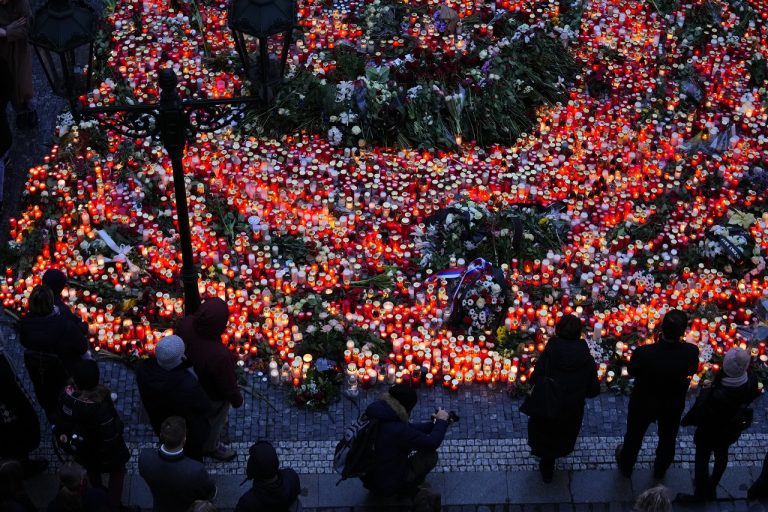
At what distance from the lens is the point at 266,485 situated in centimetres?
701

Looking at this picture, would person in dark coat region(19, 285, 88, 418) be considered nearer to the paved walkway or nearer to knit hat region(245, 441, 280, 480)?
the paved walkway

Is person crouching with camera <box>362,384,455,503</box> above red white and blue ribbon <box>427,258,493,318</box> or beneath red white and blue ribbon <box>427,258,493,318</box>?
beneath

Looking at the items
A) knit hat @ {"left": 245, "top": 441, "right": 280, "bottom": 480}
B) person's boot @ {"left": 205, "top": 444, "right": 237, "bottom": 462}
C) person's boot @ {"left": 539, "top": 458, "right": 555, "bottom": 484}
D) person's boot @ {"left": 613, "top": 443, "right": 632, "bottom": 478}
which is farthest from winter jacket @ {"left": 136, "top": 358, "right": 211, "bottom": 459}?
person's boot @ {"left": 613, "top": 443, "right": 632, "bottom": 478}

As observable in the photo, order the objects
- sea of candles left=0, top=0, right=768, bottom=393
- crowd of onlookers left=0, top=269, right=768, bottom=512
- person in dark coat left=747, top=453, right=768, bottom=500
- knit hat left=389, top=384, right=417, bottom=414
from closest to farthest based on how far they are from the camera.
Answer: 1. crowd of onlookers left=0, top=269, right=768, bottom=512
2. knit hat left=389, top=384, right=417, bottom=414
3. person in dark coat left=747, top=453, right=768, bottom=500
4. sea of candles left=0, top=0, right=768, bottom=393

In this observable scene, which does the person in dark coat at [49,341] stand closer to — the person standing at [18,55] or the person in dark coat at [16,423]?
the person in dark coat at [16,423]

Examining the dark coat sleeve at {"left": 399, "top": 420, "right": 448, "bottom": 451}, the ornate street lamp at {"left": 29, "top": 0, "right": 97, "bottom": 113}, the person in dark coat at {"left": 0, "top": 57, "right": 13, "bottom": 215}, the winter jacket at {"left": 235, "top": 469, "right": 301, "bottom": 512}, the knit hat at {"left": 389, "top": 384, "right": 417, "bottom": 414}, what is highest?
the ornate street lamp at {"left": 29, "top": 0, "right": 97, "bottom": 113}

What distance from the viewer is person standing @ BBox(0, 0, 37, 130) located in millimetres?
10992

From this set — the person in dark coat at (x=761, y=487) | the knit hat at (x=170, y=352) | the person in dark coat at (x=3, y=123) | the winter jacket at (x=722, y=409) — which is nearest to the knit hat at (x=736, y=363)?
the winter jacket at (x=722, y=409)

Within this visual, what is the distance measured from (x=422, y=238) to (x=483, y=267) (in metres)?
0.83

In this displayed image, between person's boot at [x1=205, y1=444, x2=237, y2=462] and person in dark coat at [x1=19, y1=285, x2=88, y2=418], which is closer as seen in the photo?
person in dark coat at [x1=19, y1=285, x2=88, y2=418]

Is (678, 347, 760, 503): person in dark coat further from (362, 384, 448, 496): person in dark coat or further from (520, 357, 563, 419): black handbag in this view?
(362, 384, 448, 496): person in dark coat

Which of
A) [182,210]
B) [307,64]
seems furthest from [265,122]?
[182,210]

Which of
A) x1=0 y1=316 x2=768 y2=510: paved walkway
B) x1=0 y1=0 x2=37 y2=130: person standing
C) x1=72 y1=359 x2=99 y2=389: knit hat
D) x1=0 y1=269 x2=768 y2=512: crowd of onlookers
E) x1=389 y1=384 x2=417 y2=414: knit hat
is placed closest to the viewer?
x1=0 y1=269 x2=768 y2=512: crowd of onlookers

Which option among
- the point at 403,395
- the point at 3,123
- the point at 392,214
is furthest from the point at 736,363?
the point at 3,123
